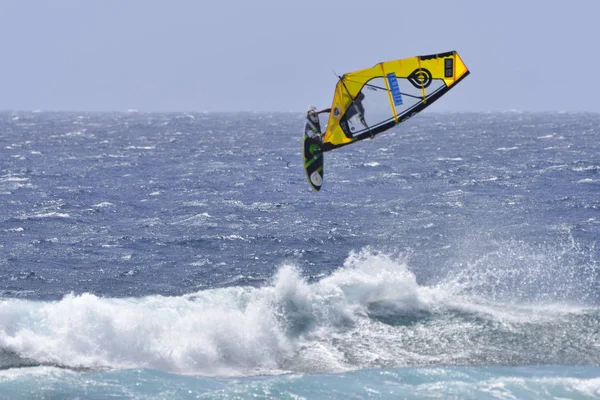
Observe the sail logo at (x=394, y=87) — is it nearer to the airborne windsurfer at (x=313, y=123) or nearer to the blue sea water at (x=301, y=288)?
the airborne windsurfer at (x=313, y=123)

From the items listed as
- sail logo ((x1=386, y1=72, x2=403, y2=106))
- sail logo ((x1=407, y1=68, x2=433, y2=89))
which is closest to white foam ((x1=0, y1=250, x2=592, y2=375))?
sail logo ((x1=386, y1=72, x2=403, y2=106))

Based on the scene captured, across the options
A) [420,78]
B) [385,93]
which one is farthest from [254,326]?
[420,78]

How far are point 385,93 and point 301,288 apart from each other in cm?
653

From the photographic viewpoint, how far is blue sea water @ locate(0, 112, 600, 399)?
857 inches

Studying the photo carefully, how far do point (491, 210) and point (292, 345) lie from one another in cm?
2269

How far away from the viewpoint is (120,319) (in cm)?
2473

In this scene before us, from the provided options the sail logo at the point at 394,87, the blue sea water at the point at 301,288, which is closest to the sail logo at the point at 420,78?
the sail logo at the point at 394,87

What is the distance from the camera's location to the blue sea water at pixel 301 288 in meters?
21.8

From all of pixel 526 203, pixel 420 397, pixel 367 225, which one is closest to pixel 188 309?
pixel 420 397

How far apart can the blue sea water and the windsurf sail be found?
4963mm

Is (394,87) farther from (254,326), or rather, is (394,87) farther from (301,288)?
(254,326)

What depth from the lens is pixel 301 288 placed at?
27109 mm

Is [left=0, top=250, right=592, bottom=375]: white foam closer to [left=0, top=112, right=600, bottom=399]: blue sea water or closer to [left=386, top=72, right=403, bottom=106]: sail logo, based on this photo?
[left=0, top=112, right=600, bottom=399]: blue sea water

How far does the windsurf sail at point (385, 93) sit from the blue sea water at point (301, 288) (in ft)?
16.3
